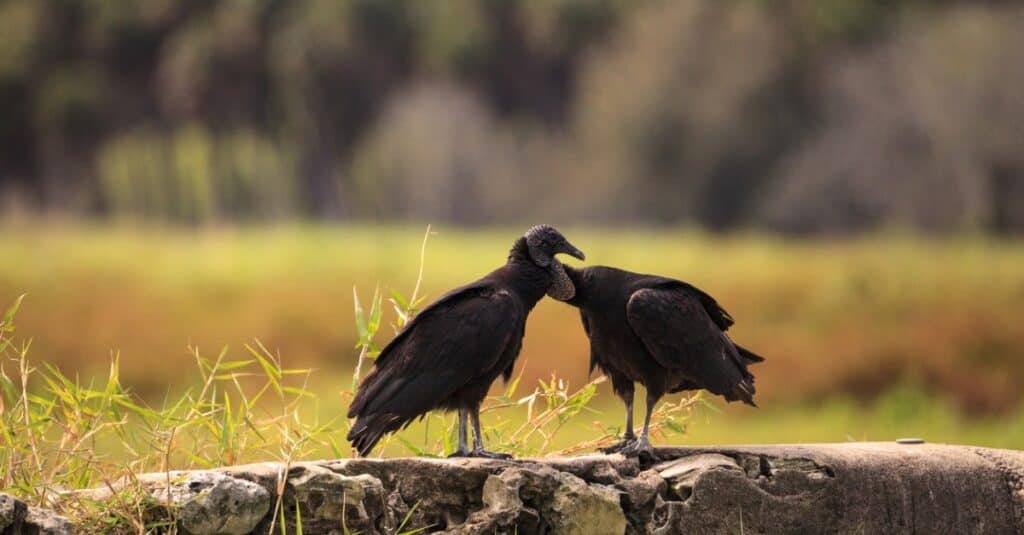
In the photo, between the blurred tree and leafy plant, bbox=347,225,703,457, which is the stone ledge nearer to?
leafy plant, bbox=347,225,703,457

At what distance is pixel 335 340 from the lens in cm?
1324

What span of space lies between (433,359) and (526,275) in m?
0.52

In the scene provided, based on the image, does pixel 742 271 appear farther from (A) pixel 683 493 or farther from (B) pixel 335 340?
(A) pixel 683 493

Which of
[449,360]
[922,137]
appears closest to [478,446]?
[449,360]

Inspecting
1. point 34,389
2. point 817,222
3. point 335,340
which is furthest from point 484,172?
point 34,389

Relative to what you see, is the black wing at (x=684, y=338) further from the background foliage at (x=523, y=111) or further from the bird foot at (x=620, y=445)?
the background foliage at (x=523, y=111)

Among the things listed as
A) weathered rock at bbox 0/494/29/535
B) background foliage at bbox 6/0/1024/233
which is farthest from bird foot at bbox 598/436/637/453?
background foliage at bbox 6/0/1024/233

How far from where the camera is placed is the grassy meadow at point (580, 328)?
1173cm

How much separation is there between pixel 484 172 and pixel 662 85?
14.1 feet

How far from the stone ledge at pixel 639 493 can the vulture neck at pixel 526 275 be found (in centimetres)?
56

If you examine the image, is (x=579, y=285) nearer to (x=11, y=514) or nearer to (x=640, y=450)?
(x=640, y=450)

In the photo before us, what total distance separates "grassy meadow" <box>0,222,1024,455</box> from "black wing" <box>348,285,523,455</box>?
4661 millimetres

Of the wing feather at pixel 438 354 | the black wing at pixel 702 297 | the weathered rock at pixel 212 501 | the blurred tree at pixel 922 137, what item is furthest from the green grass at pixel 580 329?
the blurred tree at pixel 922 137

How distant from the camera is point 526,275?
14.6 feet
